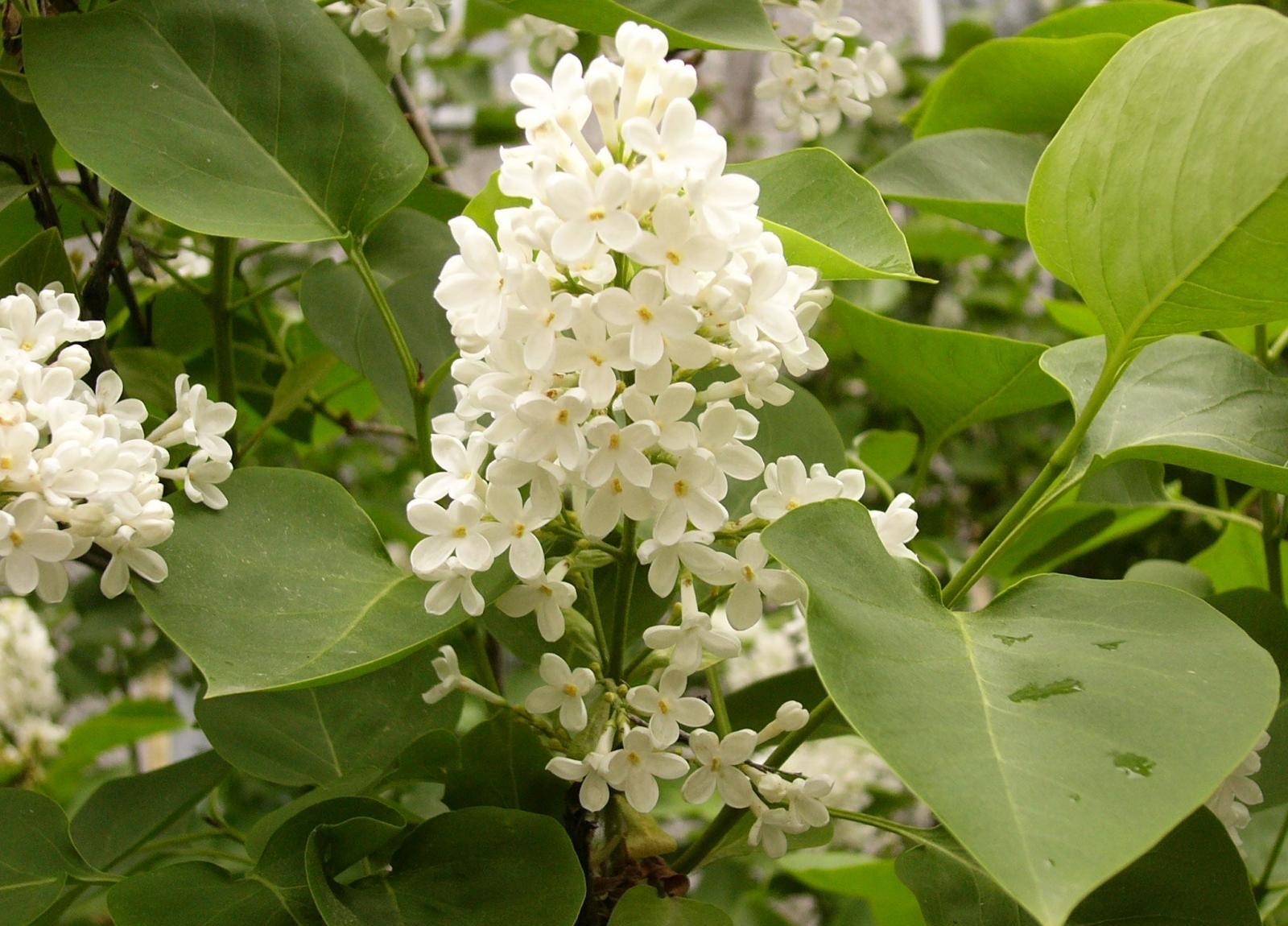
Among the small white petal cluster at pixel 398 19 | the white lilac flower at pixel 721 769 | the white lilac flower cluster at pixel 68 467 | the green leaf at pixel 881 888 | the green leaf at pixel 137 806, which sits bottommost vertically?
the green leaf at pixel 881 888

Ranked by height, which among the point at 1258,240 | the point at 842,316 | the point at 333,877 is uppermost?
the point at 1258,240

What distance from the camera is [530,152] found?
13.9 inches

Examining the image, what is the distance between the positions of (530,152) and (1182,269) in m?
0.21

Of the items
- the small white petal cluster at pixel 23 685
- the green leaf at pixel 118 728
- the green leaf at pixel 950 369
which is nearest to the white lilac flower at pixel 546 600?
the green leaf at pixel 950 369

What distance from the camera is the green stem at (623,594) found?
1.29ft

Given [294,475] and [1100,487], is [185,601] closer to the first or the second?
[294,475]

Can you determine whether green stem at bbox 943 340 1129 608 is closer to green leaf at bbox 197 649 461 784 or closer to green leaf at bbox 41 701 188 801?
green leaf at bbox 197 649 461 784

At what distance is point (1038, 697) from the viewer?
0.31 meters

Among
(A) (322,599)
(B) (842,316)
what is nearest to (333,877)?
(A) (322,599)

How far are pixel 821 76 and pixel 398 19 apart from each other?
261 mm

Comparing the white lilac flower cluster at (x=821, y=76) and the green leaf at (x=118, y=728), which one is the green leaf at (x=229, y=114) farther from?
the green leaf at (x=118, y=728)

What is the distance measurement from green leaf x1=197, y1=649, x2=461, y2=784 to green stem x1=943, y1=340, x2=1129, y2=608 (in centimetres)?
22

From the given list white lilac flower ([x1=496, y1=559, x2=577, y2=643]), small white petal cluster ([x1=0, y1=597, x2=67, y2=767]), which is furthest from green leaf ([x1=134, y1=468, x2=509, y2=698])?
small white petal cluster ([x1=0, y1=597, x2=67, y2=767])

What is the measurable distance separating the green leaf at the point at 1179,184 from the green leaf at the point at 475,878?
0.27 meters
